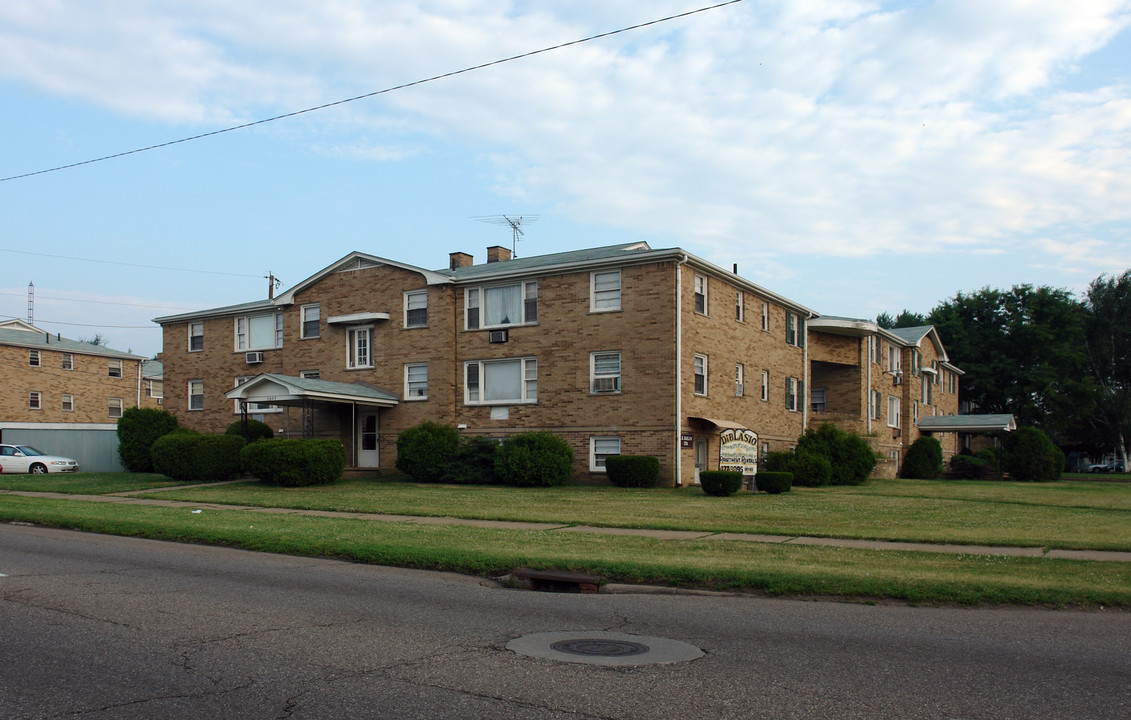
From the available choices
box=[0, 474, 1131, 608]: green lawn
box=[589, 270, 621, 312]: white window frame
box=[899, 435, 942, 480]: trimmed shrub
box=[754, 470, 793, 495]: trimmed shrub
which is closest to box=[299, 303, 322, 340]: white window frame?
box=[0, 474, 1131, 608]: green lawn

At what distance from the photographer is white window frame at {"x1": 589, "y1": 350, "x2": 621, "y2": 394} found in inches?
1135

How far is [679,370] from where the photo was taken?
27.6 meters

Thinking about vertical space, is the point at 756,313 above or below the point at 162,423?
above

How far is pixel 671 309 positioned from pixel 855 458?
9.89m

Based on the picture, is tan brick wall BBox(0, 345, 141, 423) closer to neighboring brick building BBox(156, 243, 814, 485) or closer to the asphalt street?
neighboring brick building BBox(156, 243, 814, 485)

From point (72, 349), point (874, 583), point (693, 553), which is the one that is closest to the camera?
point (874, 583)

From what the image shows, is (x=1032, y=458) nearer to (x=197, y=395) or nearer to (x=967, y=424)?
(x=967, y=424)

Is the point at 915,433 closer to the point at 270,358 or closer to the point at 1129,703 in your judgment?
the point at 270,358

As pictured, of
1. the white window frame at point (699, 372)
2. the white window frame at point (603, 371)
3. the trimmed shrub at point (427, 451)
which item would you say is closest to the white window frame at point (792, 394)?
the white window frame at point (699, 372)

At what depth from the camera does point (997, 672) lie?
249 inches

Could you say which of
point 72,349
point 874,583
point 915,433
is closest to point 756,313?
point 915,433

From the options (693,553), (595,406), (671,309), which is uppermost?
(671,309)

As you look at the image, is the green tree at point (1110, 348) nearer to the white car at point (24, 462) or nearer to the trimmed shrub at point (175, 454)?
the trimmed shrub at point (175, 454)

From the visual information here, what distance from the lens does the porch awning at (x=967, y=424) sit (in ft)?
154
